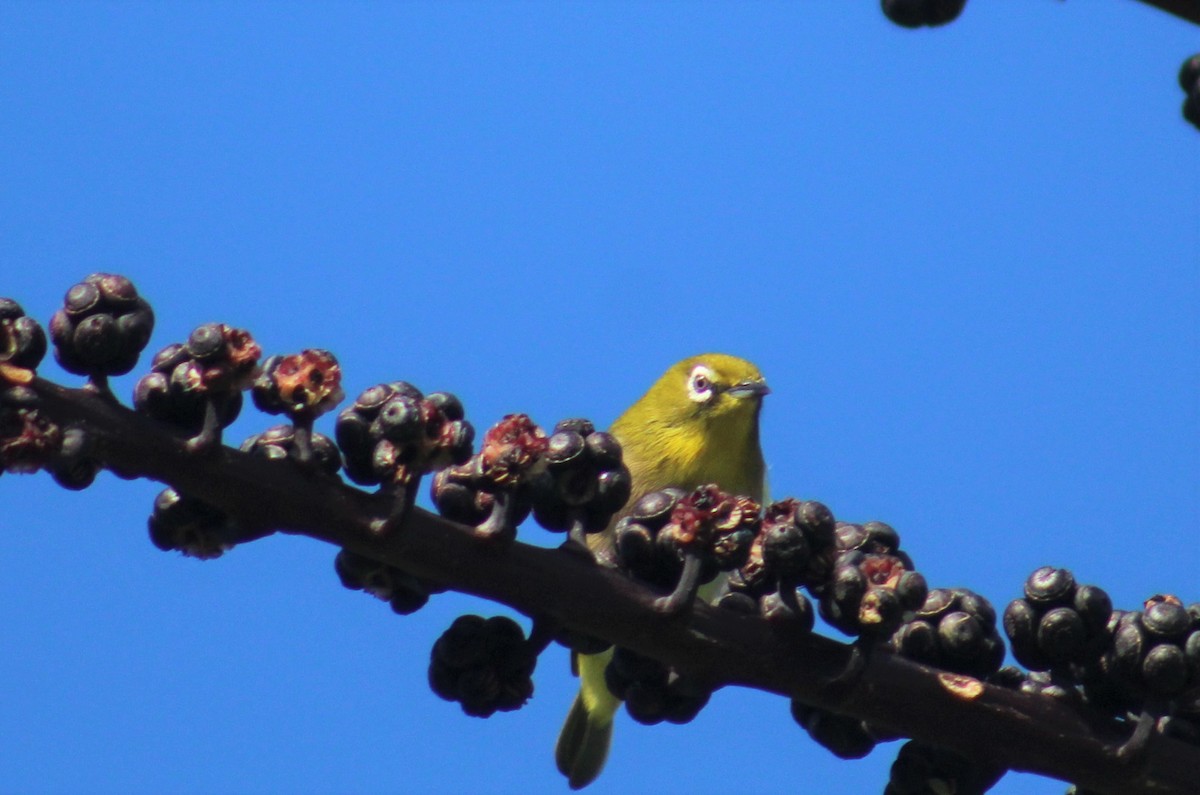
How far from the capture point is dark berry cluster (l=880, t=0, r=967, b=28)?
3.84 metres

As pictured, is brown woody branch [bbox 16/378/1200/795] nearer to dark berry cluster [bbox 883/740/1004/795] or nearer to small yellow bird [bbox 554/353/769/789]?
dark berry cluster [bbox 883/740/1004/795]

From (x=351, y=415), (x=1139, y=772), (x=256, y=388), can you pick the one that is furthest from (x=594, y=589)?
(x=1139, y=772)

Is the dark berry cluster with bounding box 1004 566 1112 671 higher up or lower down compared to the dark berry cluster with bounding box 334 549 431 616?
higher up

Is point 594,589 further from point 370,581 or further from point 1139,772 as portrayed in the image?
point 1139,772

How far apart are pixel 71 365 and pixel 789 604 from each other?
1478mm

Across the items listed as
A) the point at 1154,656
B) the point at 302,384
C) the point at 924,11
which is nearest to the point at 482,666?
the point at 302,384

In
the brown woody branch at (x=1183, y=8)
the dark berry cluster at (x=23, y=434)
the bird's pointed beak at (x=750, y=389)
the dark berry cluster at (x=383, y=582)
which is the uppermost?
the bird's pointed beak at (x=750, y=389)

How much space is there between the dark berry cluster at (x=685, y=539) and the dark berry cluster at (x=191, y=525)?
813mm

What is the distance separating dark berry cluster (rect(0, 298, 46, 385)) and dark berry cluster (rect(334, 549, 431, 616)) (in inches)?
28.5

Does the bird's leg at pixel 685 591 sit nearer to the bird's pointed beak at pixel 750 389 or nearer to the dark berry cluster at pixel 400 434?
the dark berry cluster at pixel 400 434

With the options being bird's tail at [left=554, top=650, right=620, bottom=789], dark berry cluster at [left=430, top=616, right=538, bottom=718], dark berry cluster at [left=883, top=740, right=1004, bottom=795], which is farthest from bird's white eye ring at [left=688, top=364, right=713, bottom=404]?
dark berry cluster at [left=430, top=616, right=538, bottom=718]

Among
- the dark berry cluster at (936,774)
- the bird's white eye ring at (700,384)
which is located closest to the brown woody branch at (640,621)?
the dark berry cluster at (936,774)

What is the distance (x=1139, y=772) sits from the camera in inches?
119

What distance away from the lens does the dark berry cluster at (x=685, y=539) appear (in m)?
2.88
